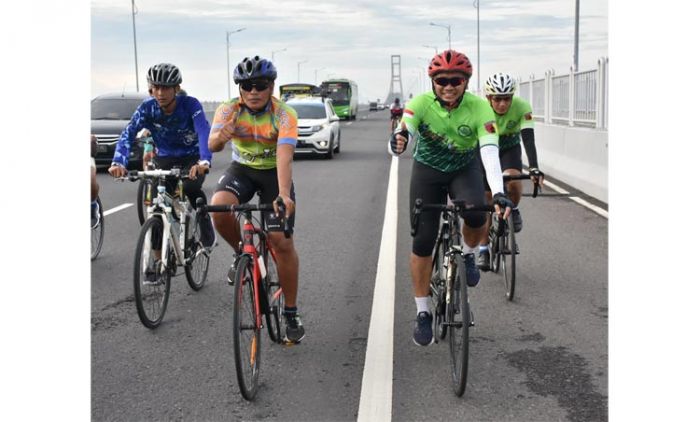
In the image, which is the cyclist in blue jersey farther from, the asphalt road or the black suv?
the black suv

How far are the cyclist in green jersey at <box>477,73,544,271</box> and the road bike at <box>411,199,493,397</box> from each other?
1.93 m

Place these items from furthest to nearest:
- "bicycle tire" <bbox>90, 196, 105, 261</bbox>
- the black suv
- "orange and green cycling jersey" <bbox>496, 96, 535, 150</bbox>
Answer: the black suv, "bicycle tire" <bbox>90, 196, 105, 261</bbox>, "orange and green cycling jersey" <bbox>496, 96, 535, 150</bbox>

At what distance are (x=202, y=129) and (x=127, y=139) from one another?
23.1 inches

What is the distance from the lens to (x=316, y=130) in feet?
77.6

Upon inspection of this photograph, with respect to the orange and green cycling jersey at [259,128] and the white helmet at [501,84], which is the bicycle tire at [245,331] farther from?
the white helmet at [501,84]

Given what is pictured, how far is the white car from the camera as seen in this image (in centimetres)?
2355

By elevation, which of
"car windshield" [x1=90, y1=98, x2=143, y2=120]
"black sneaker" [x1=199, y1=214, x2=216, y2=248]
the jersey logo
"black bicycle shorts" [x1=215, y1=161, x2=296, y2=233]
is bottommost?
"black sneaker" [x1=199, y1=214, x2=216, y2=248]

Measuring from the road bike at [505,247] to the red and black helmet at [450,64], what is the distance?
5.54 ft

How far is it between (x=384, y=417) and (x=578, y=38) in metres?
28.1

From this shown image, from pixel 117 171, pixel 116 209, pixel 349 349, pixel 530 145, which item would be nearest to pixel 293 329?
pixel 349 349

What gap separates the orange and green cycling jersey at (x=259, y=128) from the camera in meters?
5.45

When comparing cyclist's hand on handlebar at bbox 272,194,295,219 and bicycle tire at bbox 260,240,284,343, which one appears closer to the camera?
cyclist's hand on handlebar at bbox 272,194,295,219

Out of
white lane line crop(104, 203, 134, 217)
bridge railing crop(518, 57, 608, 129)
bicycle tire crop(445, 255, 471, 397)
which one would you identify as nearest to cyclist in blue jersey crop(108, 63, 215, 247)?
bicycle tire crop(445, 255, 471, 397)
